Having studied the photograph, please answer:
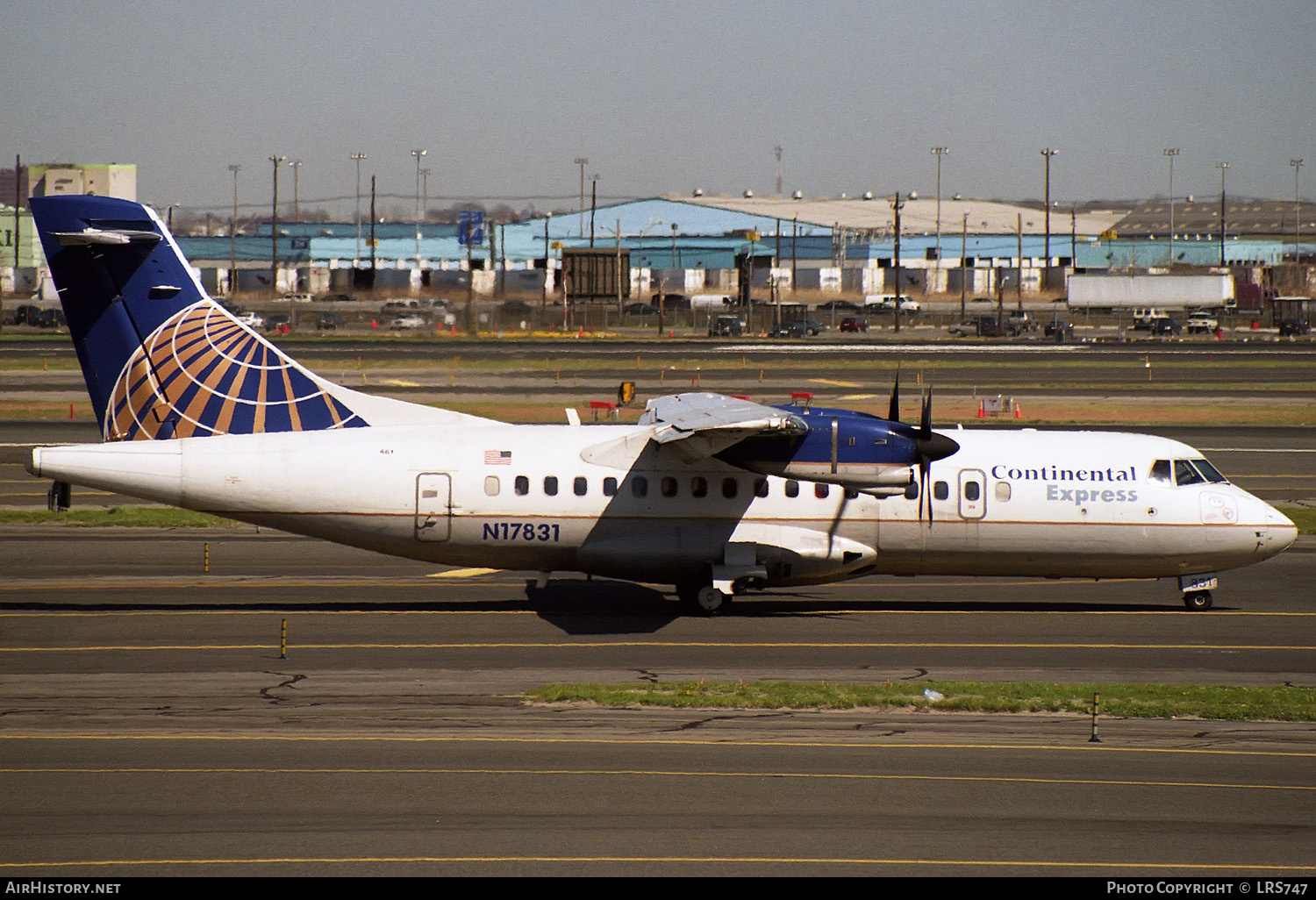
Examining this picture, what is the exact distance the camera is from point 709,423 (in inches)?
841

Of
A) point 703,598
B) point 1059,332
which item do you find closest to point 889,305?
point 1059,332

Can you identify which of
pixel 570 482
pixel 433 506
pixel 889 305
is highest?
pixel 889 305

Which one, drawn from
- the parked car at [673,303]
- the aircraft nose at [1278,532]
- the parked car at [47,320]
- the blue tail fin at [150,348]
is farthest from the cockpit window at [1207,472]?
the parked car at [673,303]

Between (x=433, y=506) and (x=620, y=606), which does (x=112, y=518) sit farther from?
(x=620, y=606)

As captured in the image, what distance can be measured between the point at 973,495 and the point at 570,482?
7896 millimetres

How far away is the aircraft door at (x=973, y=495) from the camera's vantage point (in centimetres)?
2459

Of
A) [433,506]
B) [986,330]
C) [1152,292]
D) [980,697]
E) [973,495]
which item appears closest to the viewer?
[980,697]

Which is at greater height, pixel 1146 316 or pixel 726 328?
pixel 1146 316

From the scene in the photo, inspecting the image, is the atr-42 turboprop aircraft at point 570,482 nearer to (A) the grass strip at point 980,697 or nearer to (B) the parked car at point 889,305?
(A) the grass strip at point 980,697

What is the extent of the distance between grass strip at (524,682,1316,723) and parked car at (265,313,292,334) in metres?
94.2

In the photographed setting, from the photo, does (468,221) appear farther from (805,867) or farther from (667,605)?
(805,867)

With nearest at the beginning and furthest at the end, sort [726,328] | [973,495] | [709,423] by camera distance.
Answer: [709,423] < [973,495] < [726,328]

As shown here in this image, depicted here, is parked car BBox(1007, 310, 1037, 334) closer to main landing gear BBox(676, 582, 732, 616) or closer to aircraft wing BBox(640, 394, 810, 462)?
main landing gear BBox(676, 582, 732, 616)

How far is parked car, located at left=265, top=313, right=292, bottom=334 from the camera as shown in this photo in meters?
109
